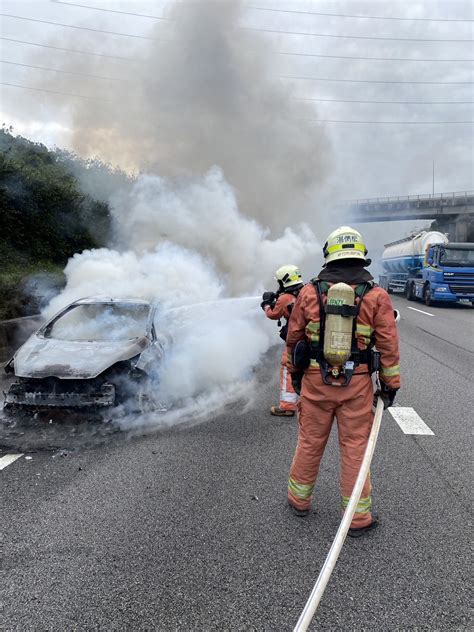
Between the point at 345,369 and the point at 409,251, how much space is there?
22957mm

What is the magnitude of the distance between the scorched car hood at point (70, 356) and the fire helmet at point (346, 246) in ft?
8.81

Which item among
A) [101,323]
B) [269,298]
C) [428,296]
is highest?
[269,298]

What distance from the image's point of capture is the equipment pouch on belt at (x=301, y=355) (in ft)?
10.1

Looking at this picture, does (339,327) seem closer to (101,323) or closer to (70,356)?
(70,356)

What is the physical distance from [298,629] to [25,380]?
377cm

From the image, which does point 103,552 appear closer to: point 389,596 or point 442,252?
point 389,596

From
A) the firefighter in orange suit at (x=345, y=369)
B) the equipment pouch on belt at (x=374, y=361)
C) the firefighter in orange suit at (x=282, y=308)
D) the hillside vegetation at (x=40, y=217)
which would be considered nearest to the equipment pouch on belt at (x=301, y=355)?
the firefighter in orange suit at (x=345, y=369)

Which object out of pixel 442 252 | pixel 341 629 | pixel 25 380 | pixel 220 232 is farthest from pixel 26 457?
pixel 442 252

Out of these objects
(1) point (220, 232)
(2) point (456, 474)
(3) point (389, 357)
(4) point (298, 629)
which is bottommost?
(2) point (456, 474)

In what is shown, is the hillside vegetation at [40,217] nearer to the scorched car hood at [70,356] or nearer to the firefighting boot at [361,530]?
the scorched car hood at [70,356]

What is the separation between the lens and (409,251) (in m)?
24.1

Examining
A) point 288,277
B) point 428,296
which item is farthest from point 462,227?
point 288,277

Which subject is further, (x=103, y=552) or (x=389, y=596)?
(x=103, y=552)

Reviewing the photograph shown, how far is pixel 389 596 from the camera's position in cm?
239
